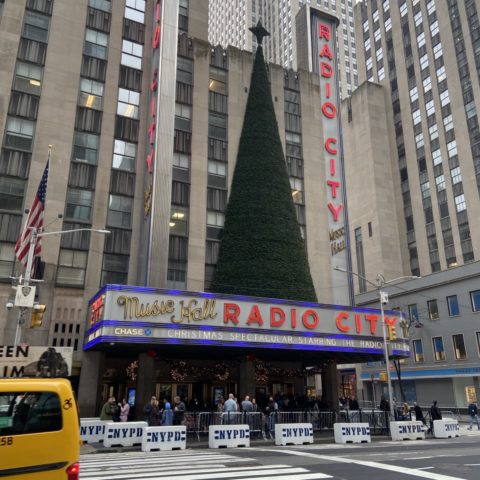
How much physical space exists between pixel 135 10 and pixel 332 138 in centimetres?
2101

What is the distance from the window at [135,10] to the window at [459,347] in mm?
45709

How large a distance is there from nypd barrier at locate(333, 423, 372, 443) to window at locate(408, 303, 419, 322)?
34.6 m

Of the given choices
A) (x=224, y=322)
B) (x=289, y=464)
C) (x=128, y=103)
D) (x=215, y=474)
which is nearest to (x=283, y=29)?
(x=128, y=103)

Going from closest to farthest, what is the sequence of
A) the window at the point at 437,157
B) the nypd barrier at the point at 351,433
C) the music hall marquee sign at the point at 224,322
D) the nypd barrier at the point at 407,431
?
the nypd barrier at the point at 351,433 → the music hall marquee sign at the point at 224,322 → the nypd barrier at the point at 407,431 → the window at the point at 437,157

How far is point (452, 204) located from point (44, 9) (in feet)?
189

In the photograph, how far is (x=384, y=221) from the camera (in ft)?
242

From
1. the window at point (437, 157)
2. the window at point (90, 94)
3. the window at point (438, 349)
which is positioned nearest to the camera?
the window at point (90, 94)

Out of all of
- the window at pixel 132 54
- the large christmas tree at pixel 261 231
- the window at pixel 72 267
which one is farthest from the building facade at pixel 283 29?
the window at pixel 72 267

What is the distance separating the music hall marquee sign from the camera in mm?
24359

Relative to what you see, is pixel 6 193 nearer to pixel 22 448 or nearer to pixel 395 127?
pixel 22 448

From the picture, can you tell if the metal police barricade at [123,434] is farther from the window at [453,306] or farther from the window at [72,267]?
the window at [453,306]

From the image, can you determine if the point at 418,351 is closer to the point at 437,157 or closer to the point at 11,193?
the point at 437,157

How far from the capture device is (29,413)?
25.1 ft

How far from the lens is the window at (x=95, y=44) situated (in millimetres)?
37281
